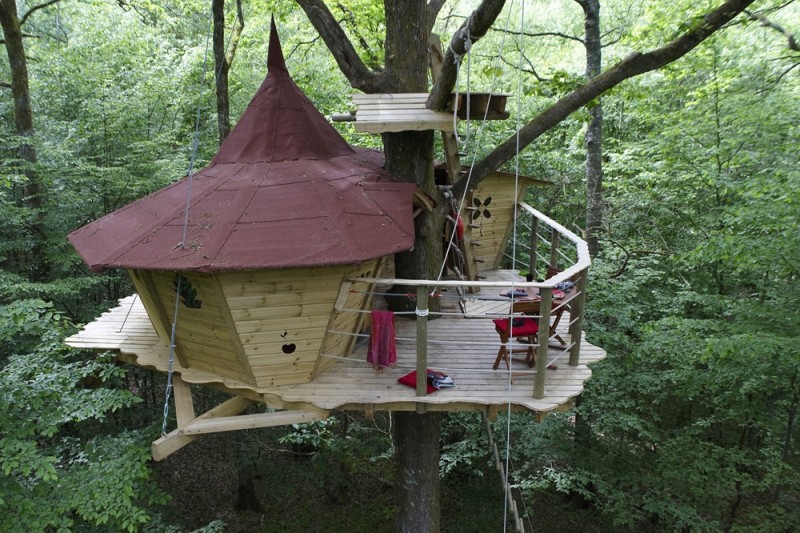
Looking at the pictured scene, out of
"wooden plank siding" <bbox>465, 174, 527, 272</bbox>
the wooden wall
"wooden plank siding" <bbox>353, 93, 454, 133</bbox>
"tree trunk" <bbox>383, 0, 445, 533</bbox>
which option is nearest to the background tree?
the wooden wall

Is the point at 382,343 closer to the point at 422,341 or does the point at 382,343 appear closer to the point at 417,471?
the point at 422,341

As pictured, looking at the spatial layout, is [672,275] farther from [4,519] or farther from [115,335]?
[4,519]

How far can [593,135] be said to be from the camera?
9133 millimetres

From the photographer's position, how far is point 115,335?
593cm

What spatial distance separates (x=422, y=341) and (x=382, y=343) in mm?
730

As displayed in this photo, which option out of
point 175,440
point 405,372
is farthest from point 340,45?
point 175,440

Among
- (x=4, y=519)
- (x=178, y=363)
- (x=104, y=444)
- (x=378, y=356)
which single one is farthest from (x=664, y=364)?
(x=4, y=519)

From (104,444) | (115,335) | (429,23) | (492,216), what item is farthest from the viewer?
(492,216)

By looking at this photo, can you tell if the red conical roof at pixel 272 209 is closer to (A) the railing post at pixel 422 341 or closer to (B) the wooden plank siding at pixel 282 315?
(B) the wooden plank siding at pixel 282 315

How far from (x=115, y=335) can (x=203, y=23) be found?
1648 cm

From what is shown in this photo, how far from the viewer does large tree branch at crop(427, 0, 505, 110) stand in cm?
414

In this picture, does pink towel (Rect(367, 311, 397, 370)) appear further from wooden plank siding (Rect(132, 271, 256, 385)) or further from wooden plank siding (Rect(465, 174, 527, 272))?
wooden plank siding (Rect(465, 174, 527, 272))

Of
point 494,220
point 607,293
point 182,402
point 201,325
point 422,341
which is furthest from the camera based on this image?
point 494,220

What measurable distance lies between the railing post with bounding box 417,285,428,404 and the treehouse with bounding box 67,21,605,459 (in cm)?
1
